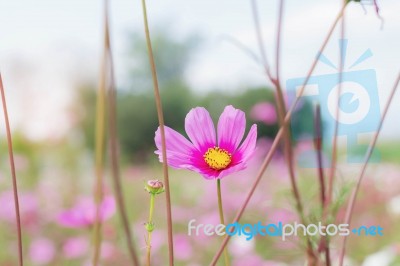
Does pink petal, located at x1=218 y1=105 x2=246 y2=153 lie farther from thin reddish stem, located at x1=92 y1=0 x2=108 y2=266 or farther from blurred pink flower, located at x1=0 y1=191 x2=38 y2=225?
blurred pink flower, located at x1=0 y1=191 x2=38 y2=225

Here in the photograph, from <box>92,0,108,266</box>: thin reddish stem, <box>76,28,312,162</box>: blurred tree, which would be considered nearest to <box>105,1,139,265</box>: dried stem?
<box>92,0,108,266</box>: thin reddish stem

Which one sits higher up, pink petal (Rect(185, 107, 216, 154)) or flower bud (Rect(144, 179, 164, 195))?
pink petal (Rect(185, 107, 216, 154))

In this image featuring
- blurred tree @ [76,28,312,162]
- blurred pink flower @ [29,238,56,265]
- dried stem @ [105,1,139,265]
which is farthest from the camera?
blurred tree @ [76,28,312,162]

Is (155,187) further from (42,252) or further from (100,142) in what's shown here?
(42,252)

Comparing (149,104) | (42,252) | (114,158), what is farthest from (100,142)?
(149,104)

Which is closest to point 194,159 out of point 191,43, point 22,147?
point 22,147

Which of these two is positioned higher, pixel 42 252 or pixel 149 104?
pixel 42 252
